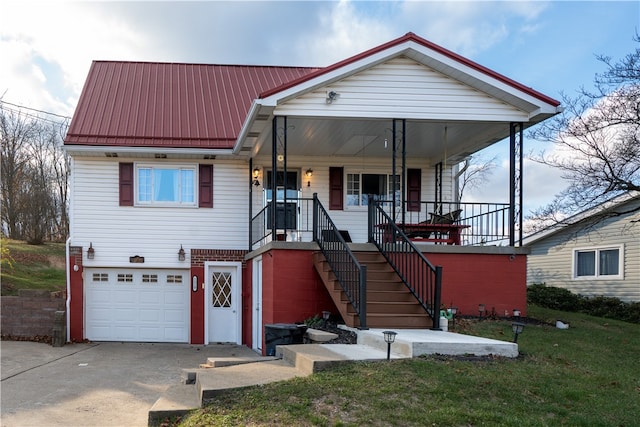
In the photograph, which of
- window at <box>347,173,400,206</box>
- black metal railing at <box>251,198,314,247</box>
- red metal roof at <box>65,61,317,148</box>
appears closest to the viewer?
black metal railing at <box>251,198,314,247</box>

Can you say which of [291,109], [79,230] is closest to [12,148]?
[79,230]

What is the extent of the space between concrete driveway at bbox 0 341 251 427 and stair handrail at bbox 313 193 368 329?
3.15 meters

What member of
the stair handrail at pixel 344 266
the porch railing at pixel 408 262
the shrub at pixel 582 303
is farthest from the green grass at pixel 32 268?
the shrub at pixel 582 303

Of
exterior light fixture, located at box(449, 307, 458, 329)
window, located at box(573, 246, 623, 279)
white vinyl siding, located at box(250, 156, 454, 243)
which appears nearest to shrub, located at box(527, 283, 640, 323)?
window, located at box(573, 246, 623, 279)

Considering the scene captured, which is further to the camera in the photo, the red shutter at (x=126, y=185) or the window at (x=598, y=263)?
the window at (x=598, y=263)

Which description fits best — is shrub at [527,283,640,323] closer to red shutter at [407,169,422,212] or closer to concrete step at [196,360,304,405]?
red shutter at [407,169,422,212]

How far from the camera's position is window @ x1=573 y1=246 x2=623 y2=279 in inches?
707

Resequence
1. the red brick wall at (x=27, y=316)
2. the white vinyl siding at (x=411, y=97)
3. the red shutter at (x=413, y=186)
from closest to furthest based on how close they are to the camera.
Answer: the white vinyl siding at (x=411, y=97)
the red brick wall at (x=27, y=316)
the red shutter at (x=413, y=186)

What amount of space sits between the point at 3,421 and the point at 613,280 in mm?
17211

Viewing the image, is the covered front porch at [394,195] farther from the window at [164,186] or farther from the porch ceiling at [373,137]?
the window at [164,186]

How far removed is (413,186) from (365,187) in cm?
132

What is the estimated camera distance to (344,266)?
30.9 feet

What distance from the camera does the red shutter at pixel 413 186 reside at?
49.4 feet

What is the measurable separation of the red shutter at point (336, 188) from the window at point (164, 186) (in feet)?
11.5
